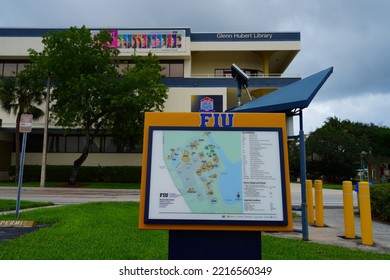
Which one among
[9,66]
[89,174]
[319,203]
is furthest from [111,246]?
[9,66]

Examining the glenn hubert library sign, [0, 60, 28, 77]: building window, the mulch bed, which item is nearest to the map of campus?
the glenn hubert library sign

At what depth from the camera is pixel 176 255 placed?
3688mm

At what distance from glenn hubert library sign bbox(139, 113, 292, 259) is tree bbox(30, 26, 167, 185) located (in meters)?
20.9

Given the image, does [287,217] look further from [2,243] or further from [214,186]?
[2,243]

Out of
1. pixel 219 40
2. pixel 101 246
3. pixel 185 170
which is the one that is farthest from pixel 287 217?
pixel 219 40

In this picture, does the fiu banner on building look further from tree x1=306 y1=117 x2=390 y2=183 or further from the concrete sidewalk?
the concrete sidewalk

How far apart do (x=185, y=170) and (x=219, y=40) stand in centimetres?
3421

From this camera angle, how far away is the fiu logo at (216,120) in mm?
3840

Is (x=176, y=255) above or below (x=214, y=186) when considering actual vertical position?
below

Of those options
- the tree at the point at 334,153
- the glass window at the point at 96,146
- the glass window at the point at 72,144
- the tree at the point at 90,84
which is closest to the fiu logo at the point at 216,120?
the tree at the point at 90,84

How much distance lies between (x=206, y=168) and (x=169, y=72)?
33.7m

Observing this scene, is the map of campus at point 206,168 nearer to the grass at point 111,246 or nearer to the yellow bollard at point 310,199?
the grass at point 111,246

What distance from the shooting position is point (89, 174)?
105ft

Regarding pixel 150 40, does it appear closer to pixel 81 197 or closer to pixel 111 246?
pixel 81 197
